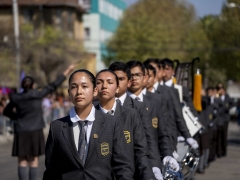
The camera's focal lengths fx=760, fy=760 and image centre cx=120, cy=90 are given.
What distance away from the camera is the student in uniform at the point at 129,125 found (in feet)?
21.7

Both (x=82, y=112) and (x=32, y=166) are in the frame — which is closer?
(x=82, y=112)

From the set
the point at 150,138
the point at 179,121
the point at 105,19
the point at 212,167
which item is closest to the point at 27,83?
the point at 179,121

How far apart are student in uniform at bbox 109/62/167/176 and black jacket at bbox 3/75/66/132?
3245 millimetres

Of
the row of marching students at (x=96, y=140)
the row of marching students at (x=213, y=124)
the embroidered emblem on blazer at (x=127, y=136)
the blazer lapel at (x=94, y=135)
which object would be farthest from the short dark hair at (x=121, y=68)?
the row of marching students at (x=213, y=124)

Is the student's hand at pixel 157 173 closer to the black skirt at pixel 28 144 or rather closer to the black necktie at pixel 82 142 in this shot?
the black necktie at pixel 82 142

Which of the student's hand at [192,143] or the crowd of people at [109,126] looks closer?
the crowd of people at [109,126]

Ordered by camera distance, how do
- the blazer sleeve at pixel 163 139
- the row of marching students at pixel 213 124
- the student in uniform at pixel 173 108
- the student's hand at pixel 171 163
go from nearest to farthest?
1. the student's hand at pixel 171 163
2. the blazer sleeve at pixel 163 139
3. the student in uniform at pixel 173 108
4. the row of marching students at pixel 213 124

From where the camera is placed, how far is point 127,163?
637 centimetres

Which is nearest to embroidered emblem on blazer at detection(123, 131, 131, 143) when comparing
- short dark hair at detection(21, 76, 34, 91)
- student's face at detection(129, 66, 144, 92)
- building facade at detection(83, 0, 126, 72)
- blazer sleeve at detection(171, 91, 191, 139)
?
student's face at detection(129, 66, 144, 92)

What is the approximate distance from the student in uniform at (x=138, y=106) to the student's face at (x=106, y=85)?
544mm

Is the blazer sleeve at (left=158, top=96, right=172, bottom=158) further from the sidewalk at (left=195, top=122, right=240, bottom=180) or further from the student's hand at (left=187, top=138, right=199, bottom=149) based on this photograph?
the sidewalk at (left=195, top=122, right=240, bottom=180)

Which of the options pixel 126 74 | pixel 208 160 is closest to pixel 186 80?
pixel 208 160

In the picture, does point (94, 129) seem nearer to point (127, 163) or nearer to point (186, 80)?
point (127, 163)

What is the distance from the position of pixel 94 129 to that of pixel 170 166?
2205mm
